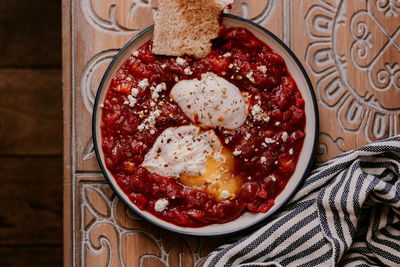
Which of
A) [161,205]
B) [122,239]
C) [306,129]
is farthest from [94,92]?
[306,129]

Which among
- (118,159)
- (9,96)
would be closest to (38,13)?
(9,96)

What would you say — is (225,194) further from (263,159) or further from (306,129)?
(306,129)

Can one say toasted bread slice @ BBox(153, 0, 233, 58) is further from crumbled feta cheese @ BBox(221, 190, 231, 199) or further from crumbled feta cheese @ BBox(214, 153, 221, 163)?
crumbled feta cheese @ BBox(221, 190, 231, 199)

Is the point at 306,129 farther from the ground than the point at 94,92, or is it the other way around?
the point at 94,92

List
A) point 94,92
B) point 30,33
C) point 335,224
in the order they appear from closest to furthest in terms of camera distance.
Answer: point 335,224 < point 94,92 < point 30,33

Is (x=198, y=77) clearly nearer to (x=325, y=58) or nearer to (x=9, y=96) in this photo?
(x=325, y=58)
